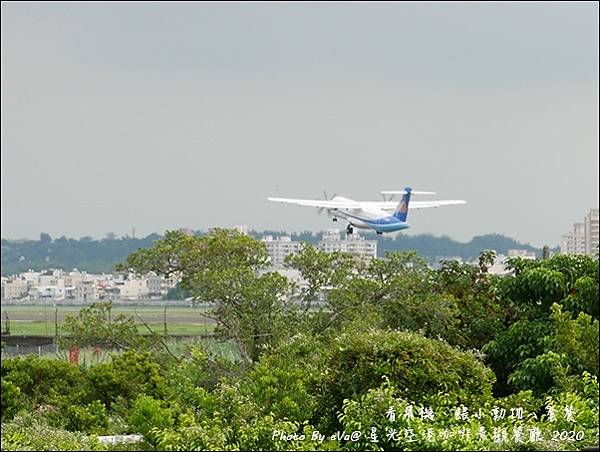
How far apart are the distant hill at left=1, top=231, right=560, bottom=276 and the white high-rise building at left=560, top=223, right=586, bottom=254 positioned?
13.2ft

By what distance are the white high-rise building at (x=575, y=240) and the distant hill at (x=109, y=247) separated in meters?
4.03

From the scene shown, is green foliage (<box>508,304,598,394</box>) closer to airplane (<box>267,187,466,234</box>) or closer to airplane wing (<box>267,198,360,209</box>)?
airplane (<box>267,187,466,234</box>)

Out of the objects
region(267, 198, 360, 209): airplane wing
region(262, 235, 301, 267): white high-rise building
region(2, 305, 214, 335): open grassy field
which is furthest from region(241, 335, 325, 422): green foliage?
region(267, 198, 360, 209): airplane wing

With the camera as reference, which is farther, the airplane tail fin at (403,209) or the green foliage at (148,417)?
the airplane tail fin at (403,209)

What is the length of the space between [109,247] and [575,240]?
11.3 m

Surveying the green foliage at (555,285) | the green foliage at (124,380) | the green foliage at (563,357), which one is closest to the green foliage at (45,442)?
the green foliage at (563,357)

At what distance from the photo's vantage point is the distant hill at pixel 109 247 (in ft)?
85.3

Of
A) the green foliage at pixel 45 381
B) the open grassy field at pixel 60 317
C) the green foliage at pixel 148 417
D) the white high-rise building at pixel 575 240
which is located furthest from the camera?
the open grassy field at pixel 60 317

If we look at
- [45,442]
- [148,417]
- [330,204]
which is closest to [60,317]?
[330,204]

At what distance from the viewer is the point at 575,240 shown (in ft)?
68.4

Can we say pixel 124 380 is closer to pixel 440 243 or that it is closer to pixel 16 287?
pixel 16 287

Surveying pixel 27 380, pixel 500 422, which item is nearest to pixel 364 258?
pixel 27 380

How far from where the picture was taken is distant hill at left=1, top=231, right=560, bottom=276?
25984mm

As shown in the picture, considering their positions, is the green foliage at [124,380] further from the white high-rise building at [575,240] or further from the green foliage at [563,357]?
the white high-rise building at [575,240]
